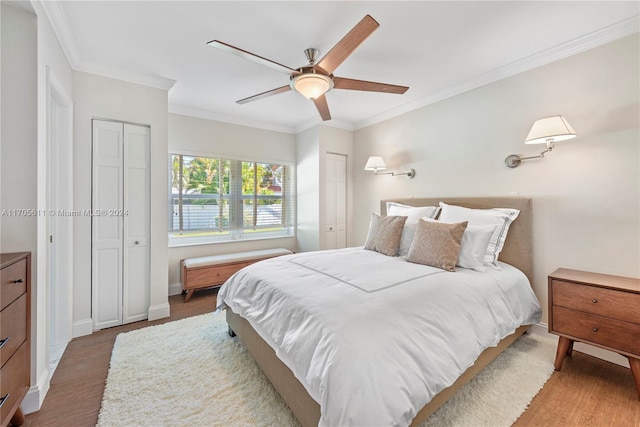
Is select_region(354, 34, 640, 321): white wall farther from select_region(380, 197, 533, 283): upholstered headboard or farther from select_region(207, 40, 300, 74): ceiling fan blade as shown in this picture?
select_region(207, 40, 300, 74): ceiling fan blade

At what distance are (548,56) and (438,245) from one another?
6.47ft

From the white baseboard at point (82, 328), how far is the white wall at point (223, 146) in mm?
1145

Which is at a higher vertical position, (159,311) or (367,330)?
(367,330)

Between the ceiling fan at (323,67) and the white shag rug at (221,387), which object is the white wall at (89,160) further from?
the ceiling fan at (323,67)

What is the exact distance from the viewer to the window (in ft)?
12.6

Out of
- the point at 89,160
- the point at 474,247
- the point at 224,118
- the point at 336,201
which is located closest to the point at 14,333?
the point at 89,160

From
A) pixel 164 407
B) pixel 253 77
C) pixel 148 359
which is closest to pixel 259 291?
pixel 164 407

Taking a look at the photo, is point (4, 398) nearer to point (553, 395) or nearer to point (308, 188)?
point (553, 395)

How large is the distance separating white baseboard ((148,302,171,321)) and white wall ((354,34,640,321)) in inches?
136

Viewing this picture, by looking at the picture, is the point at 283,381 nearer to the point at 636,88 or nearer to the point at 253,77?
the point at 253,77

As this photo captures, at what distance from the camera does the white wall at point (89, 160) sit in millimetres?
2572

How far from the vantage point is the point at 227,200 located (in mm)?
4234

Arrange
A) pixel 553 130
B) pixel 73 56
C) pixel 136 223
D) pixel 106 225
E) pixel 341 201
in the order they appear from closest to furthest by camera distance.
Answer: pixel 553 130 → pixel 73 56 → pixel 106 225 → pixel 136 223 → pixel 341 201

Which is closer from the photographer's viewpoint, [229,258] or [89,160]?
[89,160]
